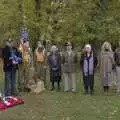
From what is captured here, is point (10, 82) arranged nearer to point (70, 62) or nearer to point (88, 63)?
point (70, 62)

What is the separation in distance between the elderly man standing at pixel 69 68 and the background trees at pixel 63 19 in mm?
2289

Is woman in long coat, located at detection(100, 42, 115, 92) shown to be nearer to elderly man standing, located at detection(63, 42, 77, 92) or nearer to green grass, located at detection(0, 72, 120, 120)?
green grass, located at detection(0, 72, 120, 120)

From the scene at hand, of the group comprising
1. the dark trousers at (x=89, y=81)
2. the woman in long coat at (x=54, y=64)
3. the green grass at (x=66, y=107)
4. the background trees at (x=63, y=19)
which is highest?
the background trees at (x=63, y=19)

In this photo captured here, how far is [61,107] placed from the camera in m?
13.6

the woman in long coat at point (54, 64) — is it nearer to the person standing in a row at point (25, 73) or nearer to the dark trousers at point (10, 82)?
the person standing in a row at point (25, 73)

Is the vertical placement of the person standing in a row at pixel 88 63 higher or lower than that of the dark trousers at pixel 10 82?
higher

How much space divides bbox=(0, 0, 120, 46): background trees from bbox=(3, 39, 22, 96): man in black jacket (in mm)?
2714

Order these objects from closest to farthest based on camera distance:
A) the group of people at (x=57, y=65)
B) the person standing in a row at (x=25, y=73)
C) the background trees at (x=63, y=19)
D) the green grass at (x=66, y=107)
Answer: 1. the green grass at (x=66, y=107)
2. the group of people at (x=57, y=65)
3. the person standing in a row at (x=25, y=73)
4. the background trees at (x=63, y=19)

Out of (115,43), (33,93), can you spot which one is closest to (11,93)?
(33,93)

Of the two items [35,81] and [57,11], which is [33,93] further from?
[57,11]

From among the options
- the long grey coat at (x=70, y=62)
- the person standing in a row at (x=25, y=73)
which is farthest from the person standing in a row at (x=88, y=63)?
the person standing in a row at (x=25, y=73)

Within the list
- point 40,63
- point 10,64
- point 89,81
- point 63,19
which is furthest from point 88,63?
point 63,19

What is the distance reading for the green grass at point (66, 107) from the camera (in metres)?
12.1

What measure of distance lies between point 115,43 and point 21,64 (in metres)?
7.64
